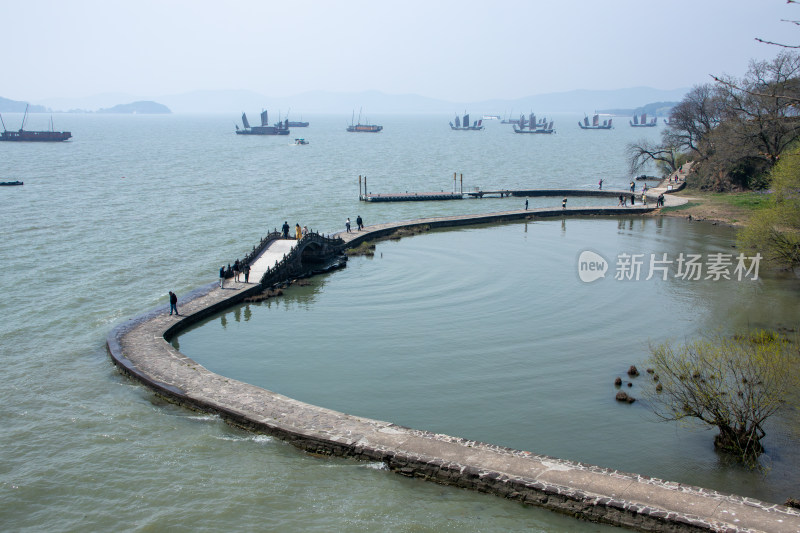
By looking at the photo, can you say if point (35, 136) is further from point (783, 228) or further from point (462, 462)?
point (462, 462)

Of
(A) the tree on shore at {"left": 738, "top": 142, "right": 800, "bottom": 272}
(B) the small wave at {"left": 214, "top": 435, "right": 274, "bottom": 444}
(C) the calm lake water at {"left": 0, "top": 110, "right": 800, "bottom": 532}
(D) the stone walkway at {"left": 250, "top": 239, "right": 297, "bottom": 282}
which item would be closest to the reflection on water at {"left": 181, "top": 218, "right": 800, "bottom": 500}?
(C) the calm lake water at {"left": 0, "top": 110, "right": 800, "bottom": 532}

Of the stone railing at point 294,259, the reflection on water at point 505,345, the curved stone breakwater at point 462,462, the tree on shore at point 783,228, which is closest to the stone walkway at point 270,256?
the stone railing at point 294,259

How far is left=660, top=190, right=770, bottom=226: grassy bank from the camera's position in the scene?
64375mm

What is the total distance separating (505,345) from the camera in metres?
32.7

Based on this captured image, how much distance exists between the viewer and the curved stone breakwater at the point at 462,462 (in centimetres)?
1813

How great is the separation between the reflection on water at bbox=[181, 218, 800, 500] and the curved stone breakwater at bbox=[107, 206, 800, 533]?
1802 mm

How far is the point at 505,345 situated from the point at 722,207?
47.6 metres

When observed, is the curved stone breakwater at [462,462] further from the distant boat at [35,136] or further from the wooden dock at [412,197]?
the distant boat at [35,136]

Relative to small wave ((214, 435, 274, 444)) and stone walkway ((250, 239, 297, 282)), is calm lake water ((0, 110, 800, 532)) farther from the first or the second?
stone walkway ((250, 239, 297, 282))

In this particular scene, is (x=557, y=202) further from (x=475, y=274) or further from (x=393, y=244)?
(x=475, y=274)

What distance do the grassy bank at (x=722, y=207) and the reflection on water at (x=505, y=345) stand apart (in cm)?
1267

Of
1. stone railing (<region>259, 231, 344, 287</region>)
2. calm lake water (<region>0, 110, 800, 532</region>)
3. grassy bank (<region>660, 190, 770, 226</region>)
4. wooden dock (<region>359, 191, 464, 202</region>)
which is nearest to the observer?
calm lake water (<region>0, 110, 800, 532</region>)

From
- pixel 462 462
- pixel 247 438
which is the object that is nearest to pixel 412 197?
pixel 247 438

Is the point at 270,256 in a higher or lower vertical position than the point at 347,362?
higher
